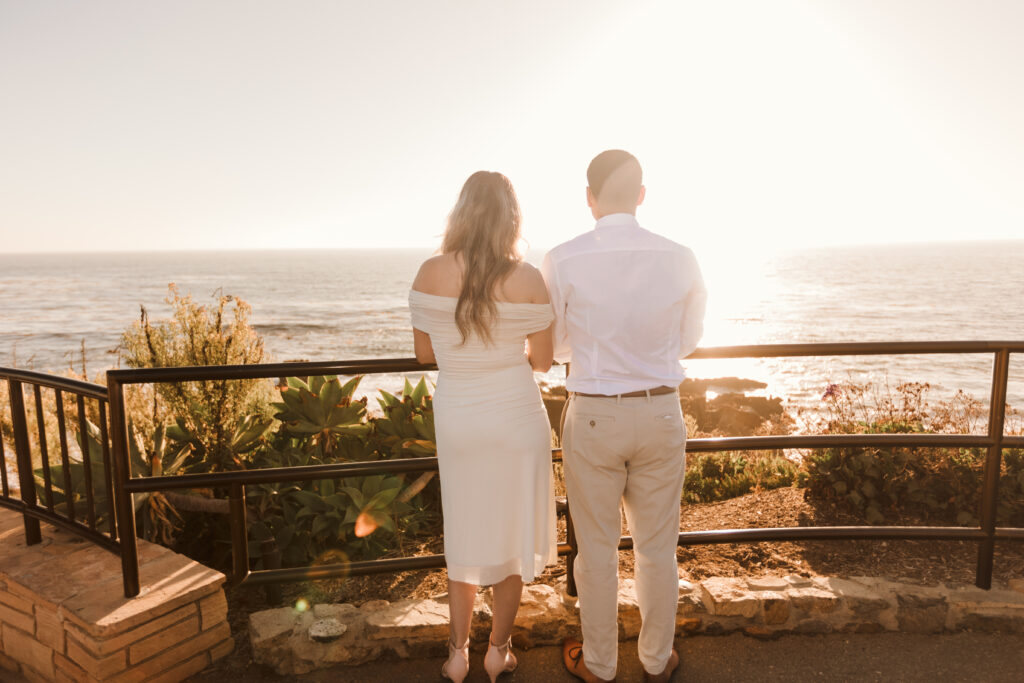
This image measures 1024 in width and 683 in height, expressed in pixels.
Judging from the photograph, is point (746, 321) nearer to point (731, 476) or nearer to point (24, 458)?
point (731, 476)

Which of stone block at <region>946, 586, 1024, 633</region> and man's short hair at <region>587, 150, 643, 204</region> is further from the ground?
man's short hair at <region>587, 150, 643, 204</region>

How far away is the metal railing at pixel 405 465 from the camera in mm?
2688

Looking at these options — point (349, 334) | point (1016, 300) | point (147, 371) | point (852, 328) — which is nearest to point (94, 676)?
point (147, 371)

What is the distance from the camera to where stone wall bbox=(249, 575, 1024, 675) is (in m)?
2.87

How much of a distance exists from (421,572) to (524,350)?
80.2 inches

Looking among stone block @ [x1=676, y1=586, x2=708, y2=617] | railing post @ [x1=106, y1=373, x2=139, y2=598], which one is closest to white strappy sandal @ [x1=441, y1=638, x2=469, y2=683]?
stone block @ [x1=676, y1=586, x2=708, y2=617]

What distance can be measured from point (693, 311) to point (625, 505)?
0.73m

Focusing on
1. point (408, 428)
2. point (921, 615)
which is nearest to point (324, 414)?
point (408, 428)

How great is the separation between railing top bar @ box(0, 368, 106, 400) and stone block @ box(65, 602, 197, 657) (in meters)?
0.90

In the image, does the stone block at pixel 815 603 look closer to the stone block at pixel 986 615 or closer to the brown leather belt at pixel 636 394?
the stone block at pixel 986 615

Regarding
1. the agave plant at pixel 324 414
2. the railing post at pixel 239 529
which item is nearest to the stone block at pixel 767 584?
the railing post at pixel 239 529

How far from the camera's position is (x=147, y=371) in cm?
262

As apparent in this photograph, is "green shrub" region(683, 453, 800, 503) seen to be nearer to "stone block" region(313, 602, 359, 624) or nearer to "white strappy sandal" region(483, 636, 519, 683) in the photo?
"white strappy sandal" region(483, 636, 519, 683)

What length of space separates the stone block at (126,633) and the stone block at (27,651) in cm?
27
